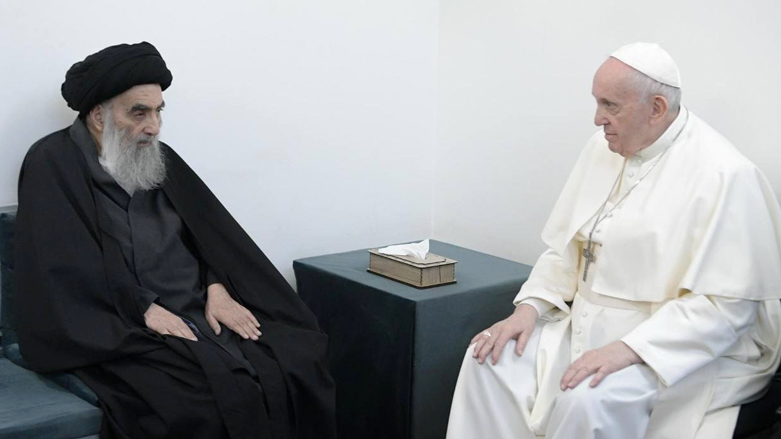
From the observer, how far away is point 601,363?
2.39 metres

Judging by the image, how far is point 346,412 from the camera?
3.51 m

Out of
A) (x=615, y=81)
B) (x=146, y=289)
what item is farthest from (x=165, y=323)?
(x=615, y=81)

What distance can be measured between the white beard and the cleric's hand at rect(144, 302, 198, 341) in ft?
1.50

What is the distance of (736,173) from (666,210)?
233mm

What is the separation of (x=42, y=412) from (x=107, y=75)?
3.73ft

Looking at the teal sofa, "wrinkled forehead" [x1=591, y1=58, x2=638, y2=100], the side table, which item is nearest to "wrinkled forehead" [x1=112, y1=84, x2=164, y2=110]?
the teal sofa

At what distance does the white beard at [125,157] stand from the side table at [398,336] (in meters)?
0.94

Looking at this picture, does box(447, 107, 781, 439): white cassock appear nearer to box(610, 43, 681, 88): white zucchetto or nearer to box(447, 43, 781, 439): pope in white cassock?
box(447, 43, 781, 439): pope in white cassock

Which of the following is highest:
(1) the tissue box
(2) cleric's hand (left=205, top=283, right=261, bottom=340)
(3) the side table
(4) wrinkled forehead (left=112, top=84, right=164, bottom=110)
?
(4) wrinkled forehead (left=112, top=84, right=164, bottom=110)

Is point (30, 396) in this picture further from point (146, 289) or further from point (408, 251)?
point (408, 251)

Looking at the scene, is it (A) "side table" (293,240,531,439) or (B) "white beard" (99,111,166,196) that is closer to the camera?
(B) "white beard" (99,111,166,196)

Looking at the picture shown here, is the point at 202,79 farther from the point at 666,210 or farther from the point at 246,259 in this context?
the point at 666,210

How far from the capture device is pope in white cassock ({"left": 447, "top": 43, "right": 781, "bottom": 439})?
238 cm

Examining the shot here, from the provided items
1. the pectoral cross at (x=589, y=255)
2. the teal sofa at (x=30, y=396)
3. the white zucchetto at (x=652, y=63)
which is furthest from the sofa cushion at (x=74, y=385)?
the white zucchetto at (x=652, y=63)
